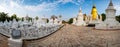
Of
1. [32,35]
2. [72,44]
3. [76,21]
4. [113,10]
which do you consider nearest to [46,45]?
[72,44]

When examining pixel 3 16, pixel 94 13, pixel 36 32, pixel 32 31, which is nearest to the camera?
pixel 36 32

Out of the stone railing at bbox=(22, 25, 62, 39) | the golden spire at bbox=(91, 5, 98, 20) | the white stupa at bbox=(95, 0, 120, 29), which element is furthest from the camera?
the golden spire at bbox=(91, 5, 98, 20)

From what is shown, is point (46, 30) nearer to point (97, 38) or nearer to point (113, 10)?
point (97, 38)

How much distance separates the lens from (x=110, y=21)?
1407cm

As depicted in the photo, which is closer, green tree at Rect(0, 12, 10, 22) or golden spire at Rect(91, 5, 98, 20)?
golden spire at Rect(91, 5, 98, 20)

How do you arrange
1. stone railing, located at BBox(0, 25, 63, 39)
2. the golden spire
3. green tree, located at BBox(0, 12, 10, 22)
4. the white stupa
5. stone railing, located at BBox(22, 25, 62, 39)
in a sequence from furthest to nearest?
1. green tree, located at BBox(0, 12, 10, 22)
2. the golden spire
3. the white stupa
4. stone railing, located at BBox(0, 25, 63, 39)
5. stone railing, located at BBox(22, 25, 62, 39)

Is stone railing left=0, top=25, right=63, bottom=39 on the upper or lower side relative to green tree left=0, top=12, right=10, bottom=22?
lower

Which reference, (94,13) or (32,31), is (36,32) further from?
(94,13)

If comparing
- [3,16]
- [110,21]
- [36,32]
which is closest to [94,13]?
[110,21]

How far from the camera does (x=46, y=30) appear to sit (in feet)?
49.3

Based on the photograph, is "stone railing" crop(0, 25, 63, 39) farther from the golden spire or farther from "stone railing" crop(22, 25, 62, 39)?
the golden spire

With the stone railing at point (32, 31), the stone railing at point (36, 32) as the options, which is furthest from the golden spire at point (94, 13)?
the stone railing at point (36, 32)

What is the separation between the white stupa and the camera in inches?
534

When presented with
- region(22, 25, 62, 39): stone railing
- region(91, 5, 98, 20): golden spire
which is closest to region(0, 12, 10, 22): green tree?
region(91, 5, 98, 20): golden spire
